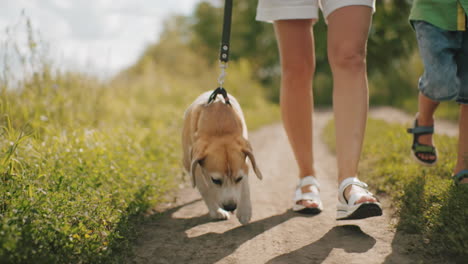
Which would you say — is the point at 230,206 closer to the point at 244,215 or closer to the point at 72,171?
the point at 244,215

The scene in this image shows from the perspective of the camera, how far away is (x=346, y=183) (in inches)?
111

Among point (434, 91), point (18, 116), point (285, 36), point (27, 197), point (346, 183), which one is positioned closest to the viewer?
point (27, 197)

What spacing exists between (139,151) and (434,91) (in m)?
3.01

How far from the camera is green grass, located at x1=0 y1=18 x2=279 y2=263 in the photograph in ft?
7.31

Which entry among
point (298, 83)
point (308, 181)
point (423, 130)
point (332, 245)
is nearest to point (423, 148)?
point (423, 130)

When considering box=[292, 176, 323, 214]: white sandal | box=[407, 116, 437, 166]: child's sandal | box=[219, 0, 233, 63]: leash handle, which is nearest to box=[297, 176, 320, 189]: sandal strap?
box=[292, 176, 323, 214]: white sandal

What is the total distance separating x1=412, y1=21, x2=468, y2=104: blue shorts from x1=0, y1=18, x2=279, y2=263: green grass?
7.67ft

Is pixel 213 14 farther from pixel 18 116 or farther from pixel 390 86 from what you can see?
pixel 18 116

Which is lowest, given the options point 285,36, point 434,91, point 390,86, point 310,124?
point 390,86

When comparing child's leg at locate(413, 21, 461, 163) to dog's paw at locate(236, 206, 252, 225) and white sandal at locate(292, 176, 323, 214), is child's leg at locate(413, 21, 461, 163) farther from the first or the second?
dog's paw at locate(236, 206, 252, 225)

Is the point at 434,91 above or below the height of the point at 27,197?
above

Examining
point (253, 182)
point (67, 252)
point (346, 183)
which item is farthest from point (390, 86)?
point (67, 252)

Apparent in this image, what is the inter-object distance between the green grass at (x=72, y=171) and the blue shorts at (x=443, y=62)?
7.67 ft

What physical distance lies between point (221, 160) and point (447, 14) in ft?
6.33
